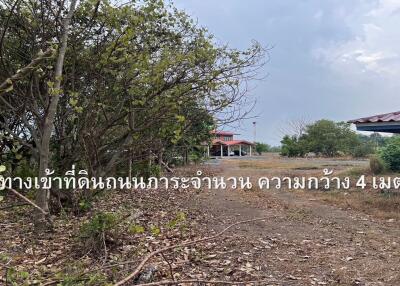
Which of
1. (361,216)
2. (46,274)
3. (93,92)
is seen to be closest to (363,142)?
(361,216)

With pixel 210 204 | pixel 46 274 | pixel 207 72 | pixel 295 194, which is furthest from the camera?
pixel 295 194

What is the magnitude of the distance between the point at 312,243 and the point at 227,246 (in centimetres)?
127

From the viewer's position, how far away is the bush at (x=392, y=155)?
13.9m

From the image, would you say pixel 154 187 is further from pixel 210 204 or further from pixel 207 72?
pixel 207 72

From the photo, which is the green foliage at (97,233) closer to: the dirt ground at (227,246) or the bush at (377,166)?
the dirt ground at (227,246)

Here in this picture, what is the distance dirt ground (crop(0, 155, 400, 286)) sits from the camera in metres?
4.27

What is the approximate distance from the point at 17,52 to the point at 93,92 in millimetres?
1557

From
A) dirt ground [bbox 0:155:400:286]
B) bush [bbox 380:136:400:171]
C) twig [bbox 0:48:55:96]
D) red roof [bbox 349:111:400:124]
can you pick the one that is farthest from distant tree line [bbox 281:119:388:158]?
twig [bbox 0:48:55:96]

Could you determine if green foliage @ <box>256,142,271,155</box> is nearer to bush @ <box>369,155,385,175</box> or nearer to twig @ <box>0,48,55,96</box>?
bush @ <box>369,155,385,175</box>

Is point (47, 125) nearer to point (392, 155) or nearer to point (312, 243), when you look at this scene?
point (312, 243)

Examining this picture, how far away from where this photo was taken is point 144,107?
7406 mm

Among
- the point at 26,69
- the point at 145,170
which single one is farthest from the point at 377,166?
the point at 26,69

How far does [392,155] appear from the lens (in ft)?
46.2

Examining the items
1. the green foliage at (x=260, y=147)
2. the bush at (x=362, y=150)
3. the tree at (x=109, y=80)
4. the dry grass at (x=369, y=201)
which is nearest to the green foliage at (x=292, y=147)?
the bush at (x=362, y=150)
